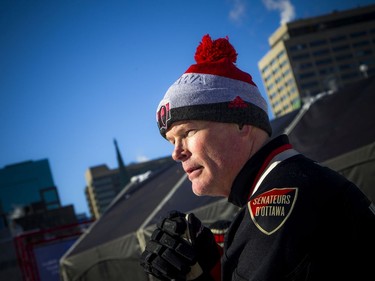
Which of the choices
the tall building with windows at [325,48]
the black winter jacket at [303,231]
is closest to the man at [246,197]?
the black winter jacket at [303,231]

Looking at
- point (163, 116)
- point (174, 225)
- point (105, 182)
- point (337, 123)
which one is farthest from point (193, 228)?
point (105, 182)

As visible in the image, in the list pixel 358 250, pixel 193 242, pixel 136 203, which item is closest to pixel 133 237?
pixel 136 203

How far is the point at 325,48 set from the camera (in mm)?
122688

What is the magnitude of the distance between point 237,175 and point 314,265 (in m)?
0.47

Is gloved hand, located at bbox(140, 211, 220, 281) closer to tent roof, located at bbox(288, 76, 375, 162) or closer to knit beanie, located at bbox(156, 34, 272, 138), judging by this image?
knit beanie, located at bbox(156, 34, 272, 138)

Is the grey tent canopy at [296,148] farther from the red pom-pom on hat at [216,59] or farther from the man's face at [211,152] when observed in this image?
the man's face at [211,152]

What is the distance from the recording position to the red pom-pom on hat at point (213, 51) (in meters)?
1.59

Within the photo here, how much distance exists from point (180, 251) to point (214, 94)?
0.62 m

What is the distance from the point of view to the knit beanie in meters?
1.38

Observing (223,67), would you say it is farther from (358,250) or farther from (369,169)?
(369,169)

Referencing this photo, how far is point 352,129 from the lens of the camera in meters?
5.18

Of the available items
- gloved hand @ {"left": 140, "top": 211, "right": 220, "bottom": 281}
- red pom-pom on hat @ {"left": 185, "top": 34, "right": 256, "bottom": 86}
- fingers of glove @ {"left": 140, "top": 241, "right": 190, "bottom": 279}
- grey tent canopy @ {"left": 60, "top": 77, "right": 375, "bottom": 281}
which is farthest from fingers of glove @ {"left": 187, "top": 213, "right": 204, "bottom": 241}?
grey tent canopy @ {"left": 60, "top": 77, "right": 375, "bottom": 281}

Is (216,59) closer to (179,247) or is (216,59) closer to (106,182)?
(179,247)

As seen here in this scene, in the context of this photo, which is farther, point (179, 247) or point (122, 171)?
point (122, 171)
